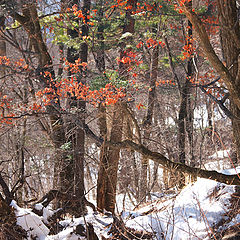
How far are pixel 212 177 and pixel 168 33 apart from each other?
508cm

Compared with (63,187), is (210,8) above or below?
above

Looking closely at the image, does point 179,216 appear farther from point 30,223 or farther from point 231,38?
point 231,38

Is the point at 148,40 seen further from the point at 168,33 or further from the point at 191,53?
the point at 191,53

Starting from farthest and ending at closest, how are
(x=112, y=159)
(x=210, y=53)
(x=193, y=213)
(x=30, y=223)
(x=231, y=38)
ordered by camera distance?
(x=112, y=159) < (x=231, y=38) < (x=30, y=223) < (x=193, y=213) < (x=210, y=53)

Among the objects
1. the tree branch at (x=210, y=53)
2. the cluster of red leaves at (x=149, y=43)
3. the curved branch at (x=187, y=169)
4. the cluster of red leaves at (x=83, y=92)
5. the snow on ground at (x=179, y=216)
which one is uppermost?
the cluster of red leaves at (x=149, y=43)

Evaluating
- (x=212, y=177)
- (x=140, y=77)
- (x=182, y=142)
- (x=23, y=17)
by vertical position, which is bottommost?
(x=212, y=177)

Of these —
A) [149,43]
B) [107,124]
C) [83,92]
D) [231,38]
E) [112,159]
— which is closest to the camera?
[231,38]

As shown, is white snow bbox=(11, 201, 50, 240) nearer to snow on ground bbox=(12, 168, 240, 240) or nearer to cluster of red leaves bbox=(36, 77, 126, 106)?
snow on ground bbox=(12, 168, 240, 240)

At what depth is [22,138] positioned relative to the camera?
28.7ft

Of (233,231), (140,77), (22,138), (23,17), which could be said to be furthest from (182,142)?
(233,231)

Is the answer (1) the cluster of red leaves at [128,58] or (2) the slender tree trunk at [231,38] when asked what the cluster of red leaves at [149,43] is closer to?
(1) the cluster of red leaves at [128,58]

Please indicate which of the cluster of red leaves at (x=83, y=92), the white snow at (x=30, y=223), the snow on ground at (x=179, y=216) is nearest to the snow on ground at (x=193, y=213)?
the snow on ground at (x=179, y=216)

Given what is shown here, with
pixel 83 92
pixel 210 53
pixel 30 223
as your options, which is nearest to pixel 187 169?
pixel 210 53

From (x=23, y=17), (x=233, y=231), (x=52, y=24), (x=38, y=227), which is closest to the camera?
(x=233, y=231)
